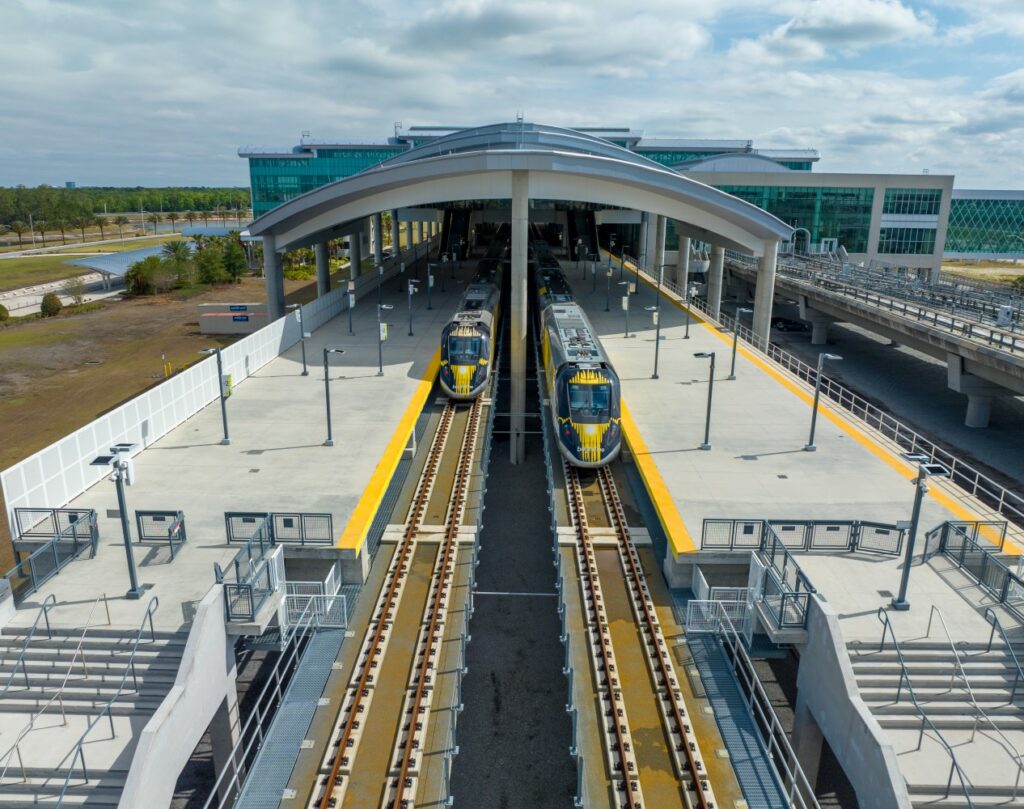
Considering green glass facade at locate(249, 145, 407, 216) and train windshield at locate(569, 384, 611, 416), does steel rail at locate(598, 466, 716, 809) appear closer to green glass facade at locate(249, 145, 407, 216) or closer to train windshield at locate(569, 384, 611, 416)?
train windshield at locate(569, 384, 611, 416)

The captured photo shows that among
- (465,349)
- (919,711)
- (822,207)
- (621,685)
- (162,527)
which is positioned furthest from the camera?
(822,207)

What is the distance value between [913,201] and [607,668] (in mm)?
67931

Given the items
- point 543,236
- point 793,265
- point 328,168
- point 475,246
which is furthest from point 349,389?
point 328,168

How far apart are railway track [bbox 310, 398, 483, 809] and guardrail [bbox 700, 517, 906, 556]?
624 cm

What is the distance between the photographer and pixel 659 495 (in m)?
19.4

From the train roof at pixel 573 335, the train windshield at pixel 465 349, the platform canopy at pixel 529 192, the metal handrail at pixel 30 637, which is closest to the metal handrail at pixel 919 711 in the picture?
the train roof at pixel 573 335

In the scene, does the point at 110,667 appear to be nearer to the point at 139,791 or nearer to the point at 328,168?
the point at 139,791

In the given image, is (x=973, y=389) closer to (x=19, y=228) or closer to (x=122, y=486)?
(x=122, y=486)

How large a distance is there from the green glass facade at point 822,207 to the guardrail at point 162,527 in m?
62.0

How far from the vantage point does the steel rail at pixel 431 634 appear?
11586mm

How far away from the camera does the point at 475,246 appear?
81188 millimetres

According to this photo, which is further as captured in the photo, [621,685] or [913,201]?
[913,201]

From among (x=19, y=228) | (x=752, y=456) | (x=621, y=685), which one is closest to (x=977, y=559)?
(x=752, y=456)

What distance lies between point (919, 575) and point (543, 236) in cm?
7418
